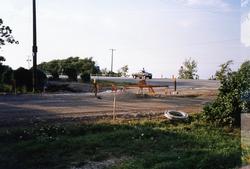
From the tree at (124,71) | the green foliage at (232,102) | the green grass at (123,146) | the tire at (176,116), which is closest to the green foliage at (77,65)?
the tree at (124,71)

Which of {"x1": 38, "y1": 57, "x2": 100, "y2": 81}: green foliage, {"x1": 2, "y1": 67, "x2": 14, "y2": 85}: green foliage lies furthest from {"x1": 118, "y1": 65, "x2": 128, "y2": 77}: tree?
{"x1": 2, "y1": 67, "x2": 14, "y2": 85}: green foliage

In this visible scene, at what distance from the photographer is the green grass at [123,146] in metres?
11.0

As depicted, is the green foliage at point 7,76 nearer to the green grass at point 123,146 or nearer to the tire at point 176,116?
the tire at point 176,116

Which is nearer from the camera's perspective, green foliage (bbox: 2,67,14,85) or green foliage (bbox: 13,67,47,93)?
green foliage (bbox: 13,67,47,93)

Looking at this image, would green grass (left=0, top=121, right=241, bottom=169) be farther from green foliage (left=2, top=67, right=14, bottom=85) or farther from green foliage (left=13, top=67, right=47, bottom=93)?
green foliage (left=2, top=67, right=14, bottom=85)

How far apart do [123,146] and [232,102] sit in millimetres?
4612

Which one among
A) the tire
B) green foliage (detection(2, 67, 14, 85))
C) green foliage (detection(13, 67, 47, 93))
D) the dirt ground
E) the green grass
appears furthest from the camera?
green foliage (detection(2, 67, 14, 85))

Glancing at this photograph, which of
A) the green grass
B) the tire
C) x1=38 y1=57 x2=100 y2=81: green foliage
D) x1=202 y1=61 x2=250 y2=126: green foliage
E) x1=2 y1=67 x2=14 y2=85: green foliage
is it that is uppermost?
x1=38 y1=57 x2=100 y2=81: green foliage

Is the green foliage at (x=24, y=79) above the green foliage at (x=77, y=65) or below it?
below

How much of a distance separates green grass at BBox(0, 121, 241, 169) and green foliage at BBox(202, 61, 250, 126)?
70cm

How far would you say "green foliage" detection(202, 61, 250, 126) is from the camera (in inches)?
611

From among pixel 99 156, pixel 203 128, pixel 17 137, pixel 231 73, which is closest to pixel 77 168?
pixel 99 156

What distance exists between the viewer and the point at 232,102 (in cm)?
1570

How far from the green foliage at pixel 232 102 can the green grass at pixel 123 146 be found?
701mm
